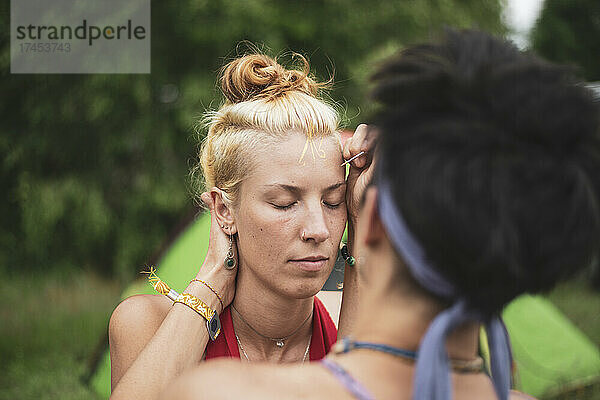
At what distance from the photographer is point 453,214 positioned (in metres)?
0.92

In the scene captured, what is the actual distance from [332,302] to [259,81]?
0.79 m

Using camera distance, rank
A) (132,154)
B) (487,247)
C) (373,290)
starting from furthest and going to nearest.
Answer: (132,154)
(373,290)
(487,247)

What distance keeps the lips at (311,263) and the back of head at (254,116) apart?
0.29m

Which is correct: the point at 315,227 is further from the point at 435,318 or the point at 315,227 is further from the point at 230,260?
the point at 435,318

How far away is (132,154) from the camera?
5.48 m

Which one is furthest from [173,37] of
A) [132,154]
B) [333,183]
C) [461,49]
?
[461,49]

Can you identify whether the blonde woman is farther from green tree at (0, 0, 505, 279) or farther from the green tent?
green tree at (0, 0, 505, 279)

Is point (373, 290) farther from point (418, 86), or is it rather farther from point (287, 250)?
point (287, 250)

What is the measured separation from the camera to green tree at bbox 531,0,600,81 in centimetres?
707

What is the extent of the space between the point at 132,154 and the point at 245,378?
4710 mm

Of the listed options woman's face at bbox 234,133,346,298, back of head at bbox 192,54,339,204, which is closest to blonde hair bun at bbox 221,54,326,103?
back of head at bbox 192,54,339,204

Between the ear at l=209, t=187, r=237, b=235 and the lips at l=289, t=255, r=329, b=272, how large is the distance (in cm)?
26

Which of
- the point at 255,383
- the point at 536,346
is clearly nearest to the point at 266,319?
the point at 255,383

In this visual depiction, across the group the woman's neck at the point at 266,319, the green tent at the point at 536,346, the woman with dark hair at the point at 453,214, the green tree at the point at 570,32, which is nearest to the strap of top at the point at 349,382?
the woman with dark hair at the point at 453,214
